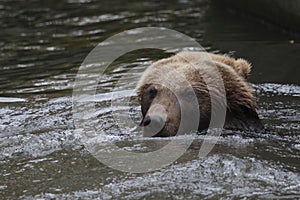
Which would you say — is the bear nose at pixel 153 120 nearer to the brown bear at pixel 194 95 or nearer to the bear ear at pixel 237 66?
the brown bear at pixel 194 95

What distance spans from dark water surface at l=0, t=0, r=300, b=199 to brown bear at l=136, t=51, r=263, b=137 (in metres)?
0.24

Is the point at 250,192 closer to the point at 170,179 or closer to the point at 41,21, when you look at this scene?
the point at 170,179

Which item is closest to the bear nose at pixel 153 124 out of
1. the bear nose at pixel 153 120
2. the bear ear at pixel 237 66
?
the bear nose at pixel 153 120

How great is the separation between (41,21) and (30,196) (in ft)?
25.6

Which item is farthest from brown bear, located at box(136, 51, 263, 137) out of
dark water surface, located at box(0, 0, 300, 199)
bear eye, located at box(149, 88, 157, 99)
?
dark water surface, located at box(0, 0, 300, 199)

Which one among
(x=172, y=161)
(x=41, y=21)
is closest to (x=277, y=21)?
(x=41, y=21)

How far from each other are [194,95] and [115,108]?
5.13 ft

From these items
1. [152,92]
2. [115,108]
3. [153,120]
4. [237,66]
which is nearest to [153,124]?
[153,120]

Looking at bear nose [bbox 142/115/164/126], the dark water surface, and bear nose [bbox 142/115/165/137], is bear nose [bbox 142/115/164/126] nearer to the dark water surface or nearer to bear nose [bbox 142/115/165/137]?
bear nose [bbox 142/115/165/137]

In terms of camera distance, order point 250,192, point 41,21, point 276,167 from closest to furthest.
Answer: point 250,192 → point 276,167 → point 41,21

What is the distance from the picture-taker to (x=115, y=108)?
7.07 m

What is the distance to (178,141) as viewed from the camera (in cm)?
538

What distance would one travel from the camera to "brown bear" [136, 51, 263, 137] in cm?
559

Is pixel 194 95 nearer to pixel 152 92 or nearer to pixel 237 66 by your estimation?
pixel 152 92
